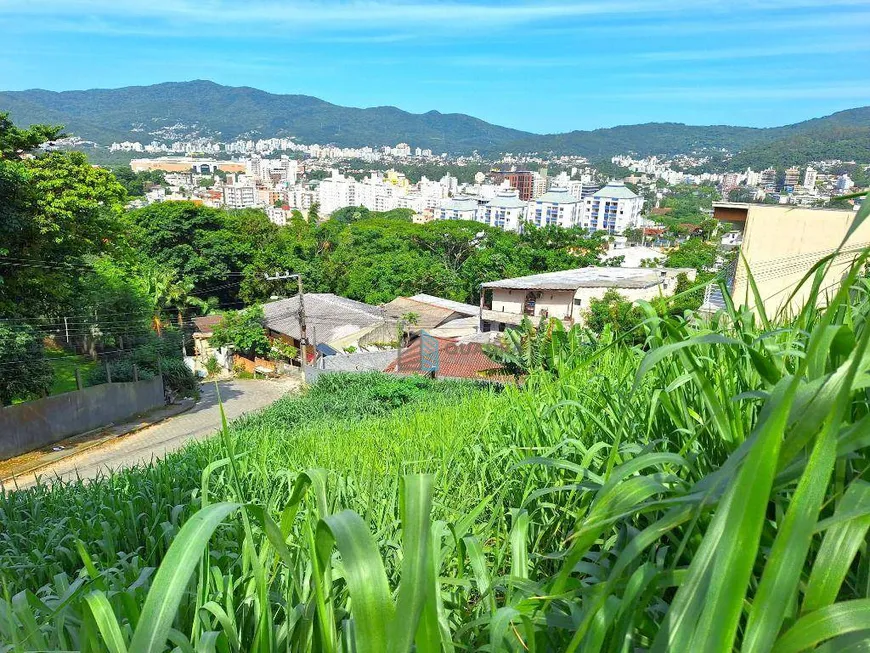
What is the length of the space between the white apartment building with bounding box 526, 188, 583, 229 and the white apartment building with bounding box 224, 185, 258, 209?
6244 cm

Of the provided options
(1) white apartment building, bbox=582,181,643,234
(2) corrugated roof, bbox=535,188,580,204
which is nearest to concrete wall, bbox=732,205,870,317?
(1) white apartment building, bbox=582,181,643,234

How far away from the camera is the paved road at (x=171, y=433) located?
11531 millimetres

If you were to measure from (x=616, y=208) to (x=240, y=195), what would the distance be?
7966 cm

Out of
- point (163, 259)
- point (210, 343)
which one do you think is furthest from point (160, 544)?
point (163, 259)

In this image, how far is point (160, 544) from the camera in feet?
7.47

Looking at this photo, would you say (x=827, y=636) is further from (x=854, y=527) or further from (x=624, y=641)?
(x=624, y=641)

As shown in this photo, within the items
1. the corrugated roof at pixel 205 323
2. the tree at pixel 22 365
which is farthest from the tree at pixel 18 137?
the corrugated roof at pixel 205 323

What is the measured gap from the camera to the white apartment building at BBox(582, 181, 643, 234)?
4080 inches

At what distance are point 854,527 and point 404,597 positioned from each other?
54 cm

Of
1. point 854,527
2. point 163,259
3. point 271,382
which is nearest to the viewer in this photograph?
point 854,527

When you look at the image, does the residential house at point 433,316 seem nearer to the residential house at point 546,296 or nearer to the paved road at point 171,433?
the residential house at point 546,296

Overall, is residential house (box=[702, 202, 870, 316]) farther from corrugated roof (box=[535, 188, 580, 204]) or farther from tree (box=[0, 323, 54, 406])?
corrugated roof (box=[535, 188, 580, 204])

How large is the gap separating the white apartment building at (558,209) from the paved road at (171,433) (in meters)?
93.2

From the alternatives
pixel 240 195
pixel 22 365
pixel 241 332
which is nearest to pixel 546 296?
pixel 241 332
